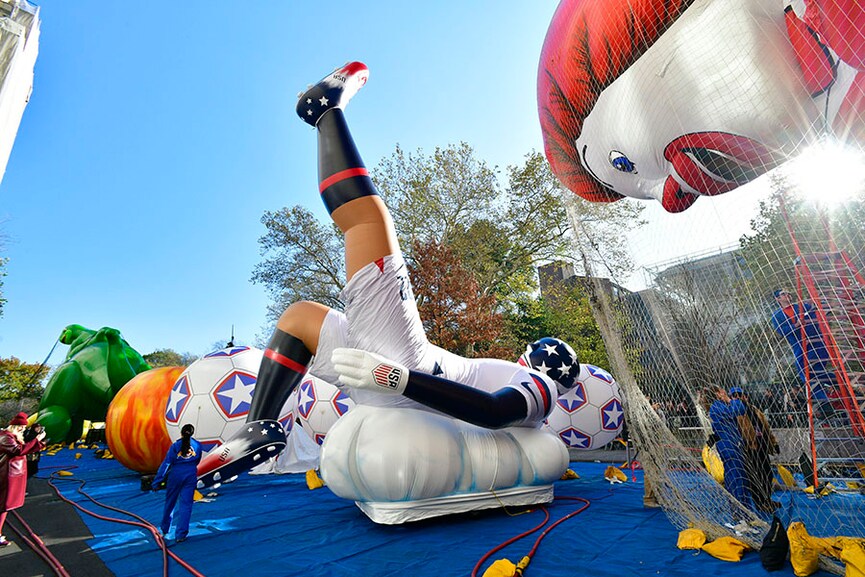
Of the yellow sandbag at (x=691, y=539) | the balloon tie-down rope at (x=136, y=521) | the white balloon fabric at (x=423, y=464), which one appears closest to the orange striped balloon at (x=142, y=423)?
the balloon tie-down rope at (x=136, y=521)

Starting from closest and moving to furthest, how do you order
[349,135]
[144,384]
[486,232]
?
[349,135] < [144,384] < [486,232]

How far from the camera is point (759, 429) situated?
318 centimetres

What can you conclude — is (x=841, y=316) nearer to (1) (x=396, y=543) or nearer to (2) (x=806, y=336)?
(2) (x=806, y=336)

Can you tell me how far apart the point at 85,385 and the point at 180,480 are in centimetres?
1190

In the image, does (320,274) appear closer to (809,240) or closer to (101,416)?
(101,416)

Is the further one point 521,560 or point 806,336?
point 521,560

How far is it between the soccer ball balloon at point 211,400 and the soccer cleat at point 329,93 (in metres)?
3.93

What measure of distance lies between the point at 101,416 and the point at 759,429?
54.7ft

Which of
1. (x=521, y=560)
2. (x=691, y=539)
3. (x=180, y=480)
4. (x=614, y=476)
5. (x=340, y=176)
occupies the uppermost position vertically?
(x=340, y=176)

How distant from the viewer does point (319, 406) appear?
794 centimetres

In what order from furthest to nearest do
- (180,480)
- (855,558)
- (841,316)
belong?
(180,480) → (855,558) → (841,316)

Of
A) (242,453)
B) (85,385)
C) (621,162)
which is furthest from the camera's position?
(85,385)

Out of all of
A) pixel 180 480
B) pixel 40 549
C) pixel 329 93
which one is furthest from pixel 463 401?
pixel 40 549

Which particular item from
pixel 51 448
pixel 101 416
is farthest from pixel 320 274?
pixel 51 448
